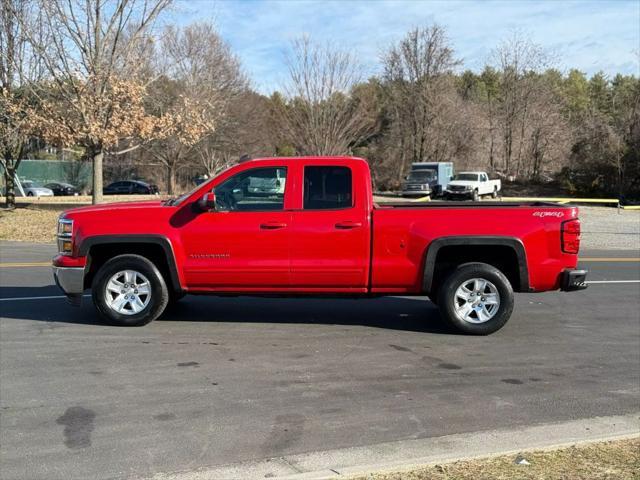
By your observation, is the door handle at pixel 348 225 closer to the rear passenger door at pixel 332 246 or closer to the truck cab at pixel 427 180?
the rear passenger door at pixel 332 246

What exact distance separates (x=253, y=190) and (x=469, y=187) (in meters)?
33.8

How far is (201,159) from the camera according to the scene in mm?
47438

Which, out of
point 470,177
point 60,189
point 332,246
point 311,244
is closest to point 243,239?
point 311,244

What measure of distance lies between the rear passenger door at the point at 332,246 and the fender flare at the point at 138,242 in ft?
4.40

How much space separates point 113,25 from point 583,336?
1809cm

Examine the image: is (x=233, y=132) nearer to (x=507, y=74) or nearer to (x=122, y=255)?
(x=507, y=74)

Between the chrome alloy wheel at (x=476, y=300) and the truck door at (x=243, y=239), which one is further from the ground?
the truck door at (x=243, y=239)

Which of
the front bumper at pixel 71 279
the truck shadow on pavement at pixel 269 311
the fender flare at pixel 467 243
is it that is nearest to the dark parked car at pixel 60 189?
the truck shadow on pavement at pixel 269 311

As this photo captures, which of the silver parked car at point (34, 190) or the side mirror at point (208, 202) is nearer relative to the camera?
the side mirror at point (208, 202)

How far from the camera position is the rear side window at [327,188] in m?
7.45

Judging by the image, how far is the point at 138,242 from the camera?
744cm

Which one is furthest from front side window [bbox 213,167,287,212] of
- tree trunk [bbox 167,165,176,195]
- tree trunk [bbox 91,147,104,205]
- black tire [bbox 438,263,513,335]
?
tree trunk [bbox 167,165,176,195]

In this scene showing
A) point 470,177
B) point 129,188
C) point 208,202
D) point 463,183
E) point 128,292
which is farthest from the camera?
point 129,188

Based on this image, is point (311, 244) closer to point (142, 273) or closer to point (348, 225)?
point (348, 225)
